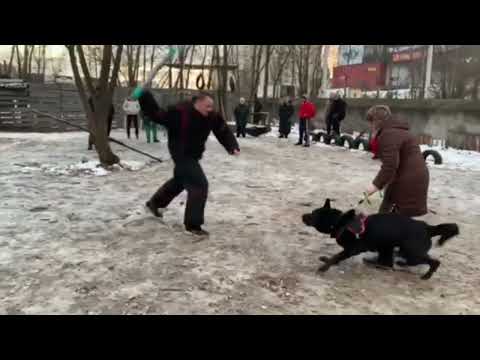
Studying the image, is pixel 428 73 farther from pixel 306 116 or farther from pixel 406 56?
pixel 306 116

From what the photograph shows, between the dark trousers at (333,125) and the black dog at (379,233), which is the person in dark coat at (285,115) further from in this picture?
the black dog at (379,233)

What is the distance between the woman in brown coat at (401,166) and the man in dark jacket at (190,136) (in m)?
1.86

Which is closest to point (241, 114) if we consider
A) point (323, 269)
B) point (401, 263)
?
point (401, 263)

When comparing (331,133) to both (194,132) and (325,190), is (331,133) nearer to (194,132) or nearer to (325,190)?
(325,190)

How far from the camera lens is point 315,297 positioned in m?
4.10

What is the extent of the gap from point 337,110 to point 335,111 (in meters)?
0.08

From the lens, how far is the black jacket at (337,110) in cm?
1637

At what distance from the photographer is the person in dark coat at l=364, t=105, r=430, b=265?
15.3ft

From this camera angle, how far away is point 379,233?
4434 mm

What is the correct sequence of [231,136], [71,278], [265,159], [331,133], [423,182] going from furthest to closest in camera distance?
[331,133], [265,159], [231,136], [423,182], [71,278]

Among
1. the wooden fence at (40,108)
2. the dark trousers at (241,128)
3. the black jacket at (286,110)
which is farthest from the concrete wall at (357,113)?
the dark trousers at (241,128)

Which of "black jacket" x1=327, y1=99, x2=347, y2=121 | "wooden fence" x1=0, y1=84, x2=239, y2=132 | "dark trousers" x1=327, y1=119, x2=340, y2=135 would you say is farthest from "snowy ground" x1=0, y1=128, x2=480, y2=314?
"wooden fence" x1=0, y1=84, x2=239, y2=132
